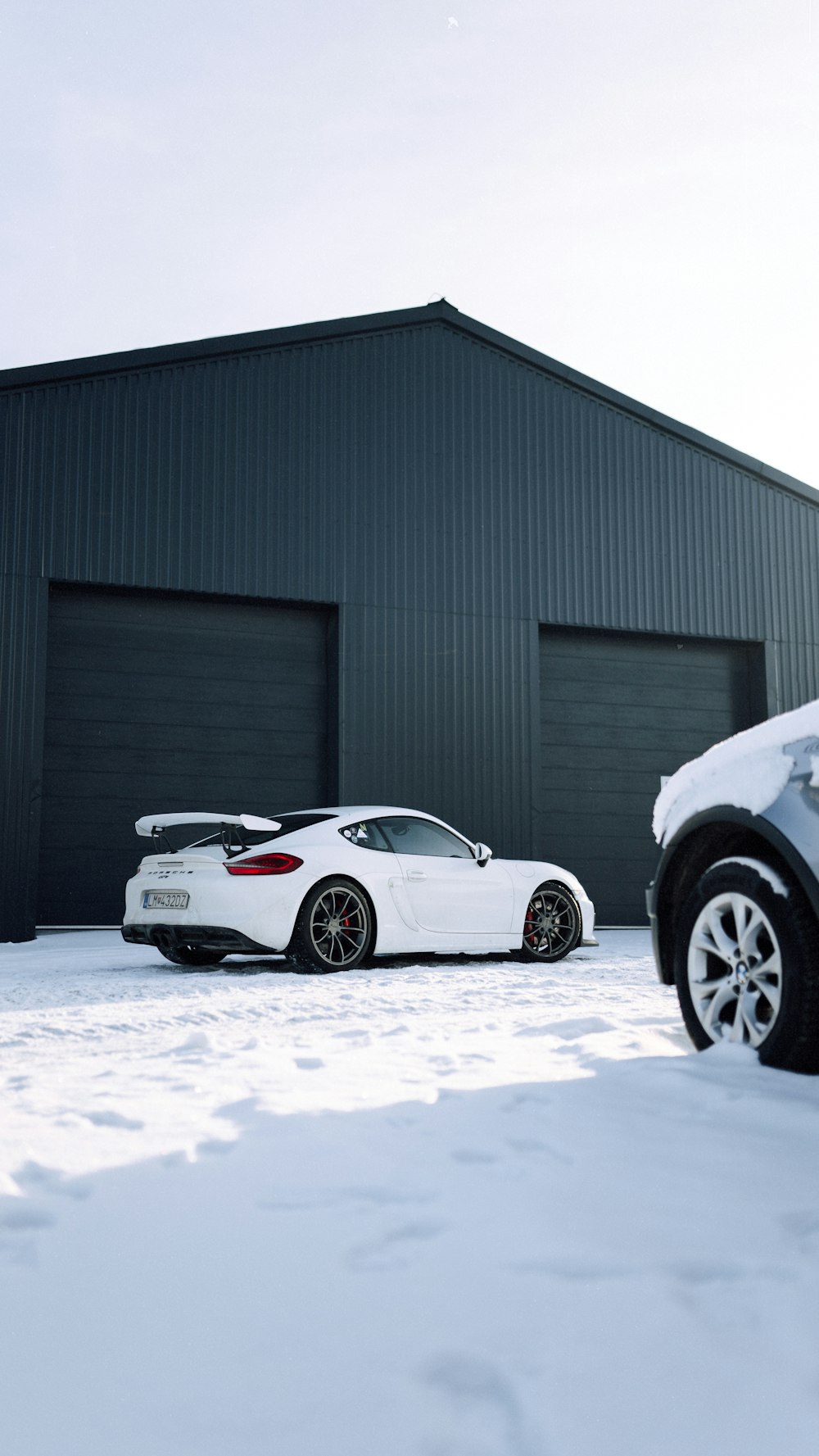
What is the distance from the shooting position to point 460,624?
50.5ft

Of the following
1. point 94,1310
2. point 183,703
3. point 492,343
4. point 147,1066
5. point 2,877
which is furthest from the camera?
point 492,343

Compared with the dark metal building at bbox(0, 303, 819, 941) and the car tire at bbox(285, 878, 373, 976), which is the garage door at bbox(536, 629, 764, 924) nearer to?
the dark metal building at bbox(0, 303, 819, 941)

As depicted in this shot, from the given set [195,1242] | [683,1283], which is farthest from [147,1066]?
[683,1283]

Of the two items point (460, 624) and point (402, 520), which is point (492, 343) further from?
point (460, 624)

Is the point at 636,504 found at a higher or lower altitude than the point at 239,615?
higher

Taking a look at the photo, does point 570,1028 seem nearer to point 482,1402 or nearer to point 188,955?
point 482,1402

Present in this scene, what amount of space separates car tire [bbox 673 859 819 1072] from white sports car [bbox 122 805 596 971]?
14.4 feet

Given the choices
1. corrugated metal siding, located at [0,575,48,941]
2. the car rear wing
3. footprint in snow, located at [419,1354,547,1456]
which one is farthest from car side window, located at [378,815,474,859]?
footprint in snow, located at [419,1354,547,1456]

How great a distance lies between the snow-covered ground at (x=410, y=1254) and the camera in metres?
1.88

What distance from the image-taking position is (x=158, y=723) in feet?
47.2

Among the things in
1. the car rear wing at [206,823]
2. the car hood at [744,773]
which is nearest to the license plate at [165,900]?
the car rear wing at [206,823]

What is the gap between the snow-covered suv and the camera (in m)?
3.82

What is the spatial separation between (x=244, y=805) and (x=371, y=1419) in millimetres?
12915

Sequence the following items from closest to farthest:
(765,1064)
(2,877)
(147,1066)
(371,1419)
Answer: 1. (371,1419)
2. (765,1064)
3. (147,1066)
4. (2,877)
